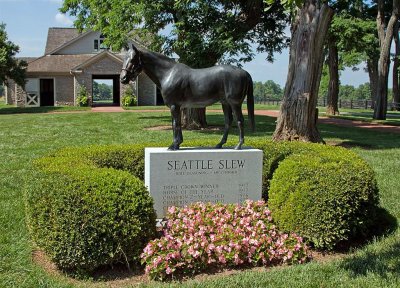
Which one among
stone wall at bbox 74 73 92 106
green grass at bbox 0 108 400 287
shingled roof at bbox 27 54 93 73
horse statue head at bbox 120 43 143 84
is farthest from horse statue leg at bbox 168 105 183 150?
shingled roof at bbox 27 54 93 73

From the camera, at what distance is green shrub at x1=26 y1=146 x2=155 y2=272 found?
4.71 metres

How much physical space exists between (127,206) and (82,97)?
32.0 meters

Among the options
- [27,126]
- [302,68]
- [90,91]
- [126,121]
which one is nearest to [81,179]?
[302,68]

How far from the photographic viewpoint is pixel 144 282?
4.69 metres

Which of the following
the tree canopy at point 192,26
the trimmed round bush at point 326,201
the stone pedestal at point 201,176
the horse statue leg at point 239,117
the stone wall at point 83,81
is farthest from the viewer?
the stone wall at point 83,81

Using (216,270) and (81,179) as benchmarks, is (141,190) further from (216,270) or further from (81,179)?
(216,270)

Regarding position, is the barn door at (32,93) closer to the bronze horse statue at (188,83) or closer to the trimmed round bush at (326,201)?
A: the bronze horse statue at (188,83)

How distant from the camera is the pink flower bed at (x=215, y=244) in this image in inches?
192

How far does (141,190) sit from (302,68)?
30.0 ft

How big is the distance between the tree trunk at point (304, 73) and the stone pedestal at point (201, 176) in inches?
269

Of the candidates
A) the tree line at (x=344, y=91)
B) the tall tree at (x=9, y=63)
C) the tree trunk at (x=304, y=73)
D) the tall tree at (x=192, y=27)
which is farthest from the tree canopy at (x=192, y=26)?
the tree line at (x=344, y=91)

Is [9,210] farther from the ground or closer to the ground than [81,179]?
closer to the ground

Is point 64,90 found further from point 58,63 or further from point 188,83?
point 188,83

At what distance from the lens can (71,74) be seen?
120ft
